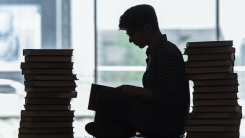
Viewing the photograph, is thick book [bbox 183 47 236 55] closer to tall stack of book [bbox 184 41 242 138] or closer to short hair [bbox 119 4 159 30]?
tall stack of book [bbox 184 41 242 138]

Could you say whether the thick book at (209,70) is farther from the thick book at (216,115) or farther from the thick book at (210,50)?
the thick book at (216,115)

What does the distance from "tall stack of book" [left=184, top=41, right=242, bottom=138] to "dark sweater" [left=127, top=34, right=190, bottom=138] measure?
3.4 inches

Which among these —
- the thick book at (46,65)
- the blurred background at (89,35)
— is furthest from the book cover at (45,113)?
the blurred background at (89,35)

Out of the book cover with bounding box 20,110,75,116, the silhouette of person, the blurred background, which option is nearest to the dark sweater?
the silhouette of person

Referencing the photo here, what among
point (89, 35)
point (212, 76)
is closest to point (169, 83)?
point (212, 76)

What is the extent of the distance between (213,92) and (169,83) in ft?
1.26

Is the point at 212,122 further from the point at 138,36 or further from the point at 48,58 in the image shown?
the point at 48,58

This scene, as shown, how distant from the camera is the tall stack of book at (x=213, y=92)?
2.41 meters

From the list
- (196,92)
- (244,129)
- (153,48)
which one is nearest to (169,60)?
(153,48)

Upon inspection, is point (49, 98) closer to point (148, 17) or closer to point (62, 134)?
point (62, 134)

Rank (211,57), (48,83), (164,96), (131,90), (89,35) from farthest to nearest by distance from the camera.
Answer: (89,35)
(48,83)
(211,57)
(131,90)
(164,96)

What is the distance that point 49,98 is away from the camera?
2.63 m

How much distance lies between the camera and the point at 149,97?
226cm

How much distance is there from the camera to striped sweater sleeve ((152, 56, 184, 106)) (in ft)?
7.27
